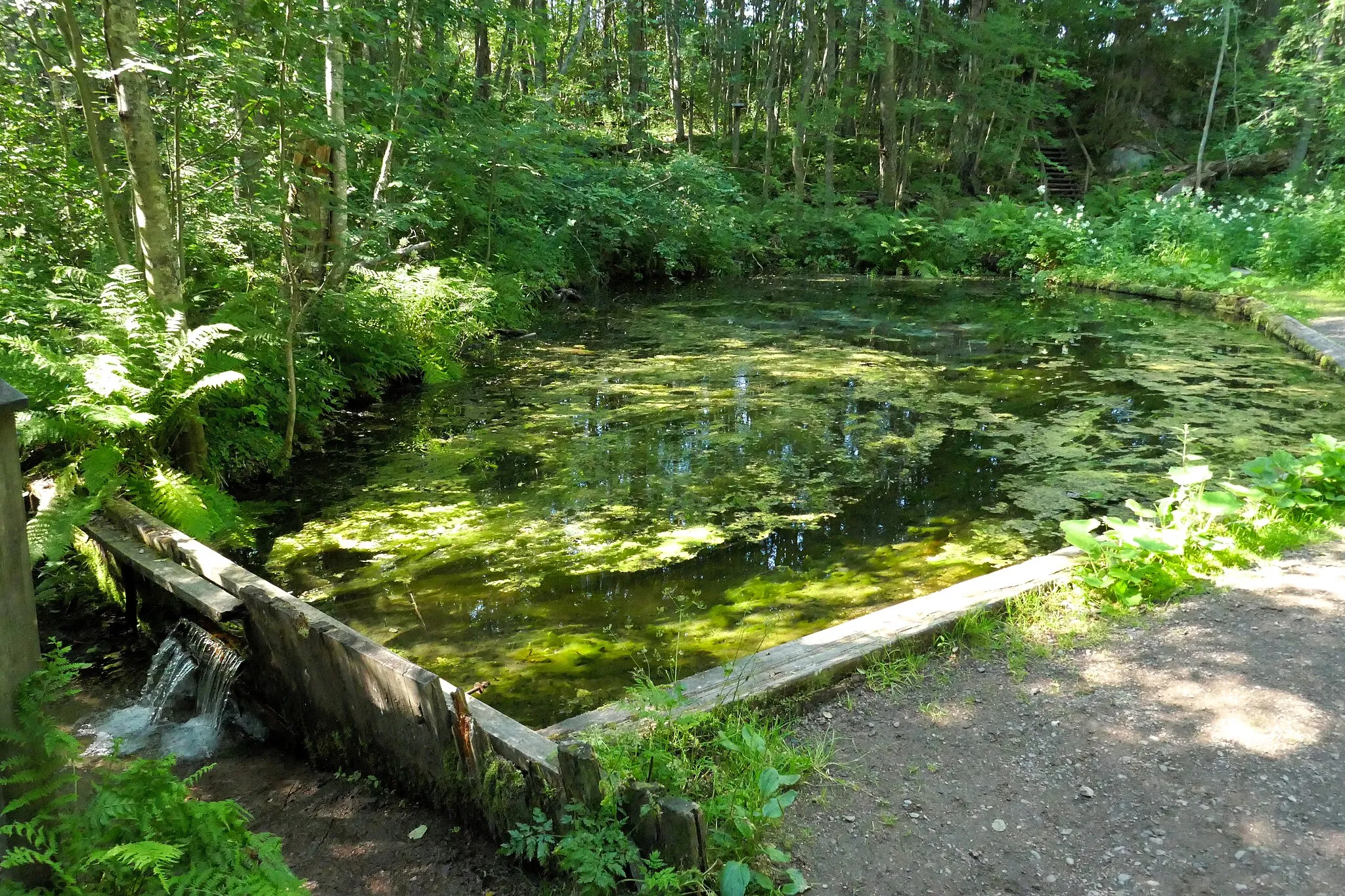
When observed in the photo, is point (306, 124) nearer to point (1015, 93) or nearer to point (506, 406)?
point (506, 406)

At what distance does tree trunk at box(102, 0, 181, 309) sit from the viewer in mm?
4965

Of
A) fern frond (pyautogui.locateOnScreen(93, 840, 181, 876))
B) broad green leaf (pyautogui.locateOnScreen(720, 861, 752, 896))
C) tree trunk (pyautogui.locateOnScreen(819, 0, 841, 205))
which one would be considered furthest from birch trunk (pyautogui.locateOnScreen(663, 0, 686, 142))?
fern frond (pyautogui.locateOnScreen(93, 840, 181, 876))

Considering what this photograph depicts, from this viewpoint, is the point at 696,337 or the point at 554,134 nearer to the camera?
the point at 696,337

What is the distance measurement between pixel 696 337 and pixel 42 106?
8.62 m

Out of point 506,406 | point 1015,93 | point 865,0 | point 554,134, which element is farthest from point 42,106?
point 1015,93

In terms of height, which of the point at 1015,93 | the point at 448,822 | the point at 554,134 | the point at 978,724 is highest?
the point at 1015,93

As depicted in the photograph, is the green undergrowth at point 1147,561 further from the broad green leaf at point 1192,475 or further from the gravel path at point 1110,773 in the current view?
the gravel path at point 1110,773

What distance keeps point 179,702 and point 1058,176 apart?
3177cm

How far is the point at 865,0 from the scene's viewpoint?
936 inches

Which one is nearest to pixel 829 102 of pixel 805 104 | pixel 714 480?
pixel 805 104

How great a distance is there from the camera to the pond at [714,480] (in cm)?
472

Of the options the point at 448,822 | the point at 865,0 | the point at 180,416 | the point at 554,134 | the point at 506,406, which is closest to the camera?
the point at 448,822

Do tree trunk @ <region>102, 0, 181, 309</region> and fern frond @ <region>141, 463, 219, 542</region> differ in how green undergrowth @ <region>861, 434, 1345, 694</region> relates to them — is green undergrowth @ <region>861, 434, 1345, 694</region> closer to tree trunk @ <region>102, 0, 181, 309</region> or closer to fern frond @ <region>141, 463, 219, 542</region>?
fern frond @ <region>141, 463, 219, 542</region>

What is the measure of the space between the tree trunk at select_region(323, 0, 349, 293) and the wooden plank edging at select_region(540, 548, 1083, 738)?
15.4 ft
